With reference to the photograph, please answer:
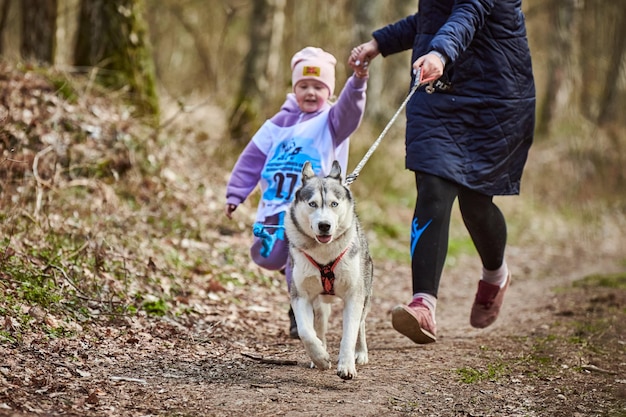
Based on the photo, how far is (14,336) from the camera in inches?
166

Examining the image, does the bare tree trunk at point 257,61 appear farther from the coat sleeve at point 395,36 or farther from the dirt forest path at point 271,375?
the dirt forest path at point 271,375

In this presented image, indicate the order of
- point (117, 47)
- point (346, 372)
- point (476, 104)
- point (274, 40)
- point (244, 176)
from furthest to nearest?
point (274, 40) < point (117, 47) < point (244, 176) < point (476, 104) < point (346, 372)

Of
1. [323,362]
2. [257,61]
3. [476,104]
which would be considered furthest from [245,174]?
[257,61]

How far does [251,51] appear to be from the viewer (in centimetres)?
1238

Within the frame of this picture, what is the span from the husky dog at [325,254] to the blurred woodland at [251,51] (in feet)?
12.2

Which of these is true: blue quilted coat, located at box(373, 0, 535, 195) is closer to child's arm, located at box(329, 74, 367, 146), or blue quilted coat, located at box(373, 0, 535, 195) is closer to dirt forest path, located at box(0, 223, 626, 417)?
child's arm, located at box(329, 74, 367, 146)

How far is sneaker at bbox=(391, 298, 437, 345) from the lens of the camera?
14.4 feet

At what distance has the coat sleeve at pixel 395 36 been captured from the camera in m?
5.17

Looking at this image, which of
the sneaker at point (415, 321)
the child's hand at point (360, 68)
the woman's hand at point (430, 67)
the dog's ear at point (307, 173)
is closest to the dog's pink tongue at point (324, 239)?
the dog's ear at point (307, 173)

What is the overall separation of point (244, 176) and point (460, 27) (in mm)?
2011

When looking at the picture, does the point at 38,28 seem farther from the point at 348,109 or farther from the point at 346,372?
the point at 346,372

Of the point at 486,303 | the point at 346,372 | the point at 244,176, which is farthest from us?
the point at 244,176

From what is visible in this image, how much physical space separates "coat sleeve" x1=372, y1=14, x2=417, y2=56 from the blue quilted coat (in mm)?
318

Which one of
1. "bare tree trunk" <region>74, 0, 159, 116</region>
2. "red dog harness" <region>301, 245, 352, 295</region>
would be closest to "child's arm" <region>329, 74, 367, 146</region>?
"red dog harness" <region>301, 245, 352, 295</region>
